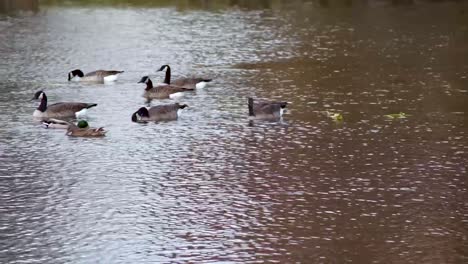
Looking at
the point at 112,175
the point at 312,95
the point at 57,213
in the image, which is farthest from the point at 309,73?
the point at 57,213

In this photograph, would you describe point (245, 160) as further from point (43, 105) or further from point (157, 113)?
point (43, 105)

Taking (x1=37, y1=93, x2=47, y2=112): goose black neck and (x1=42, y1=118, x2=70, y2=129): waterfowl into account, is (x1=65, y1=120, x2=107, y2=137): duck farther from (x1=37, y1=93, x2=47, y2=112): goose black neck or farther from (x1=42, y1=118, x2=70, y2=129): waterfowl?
(x1=37, y1=93, x2=47, y2=112): goose black neck

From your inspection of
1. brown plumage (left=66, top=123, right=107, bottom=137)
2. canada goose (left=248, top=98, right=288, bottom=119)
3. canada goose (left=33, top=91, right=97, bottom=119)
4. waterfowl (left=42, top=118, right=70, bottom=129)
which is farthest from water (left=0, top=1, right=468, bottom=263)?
waterfowl (left=42, top=118, right=70, bottom=129)

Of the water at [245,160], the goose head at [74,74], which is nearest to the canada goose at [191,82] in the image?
the water at [245,160]

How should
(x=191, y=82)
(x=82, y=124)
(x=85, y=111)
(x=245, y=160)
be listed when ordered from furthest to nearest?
(x=191, y=82), (x=85, y=111), (x=82, y=124), (x=245, y=160)

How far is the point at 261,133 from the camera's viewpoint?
19.7 meters

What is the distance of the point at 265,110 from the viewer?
20.6 meters

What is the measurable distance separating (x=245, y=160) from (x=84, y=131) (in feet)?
12.7

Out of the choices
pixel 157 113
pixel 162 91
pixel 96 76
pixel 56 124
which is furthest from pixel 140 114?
pixel 96 76

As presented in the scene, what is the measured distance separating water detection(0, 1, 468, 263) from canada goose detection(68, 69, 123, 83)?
354 millimetres

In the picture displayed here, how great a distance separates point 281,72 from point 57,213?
1421cm

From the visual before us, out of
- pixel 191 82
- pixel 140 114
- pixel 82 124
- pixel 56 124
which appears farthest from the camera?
pixel 191 82

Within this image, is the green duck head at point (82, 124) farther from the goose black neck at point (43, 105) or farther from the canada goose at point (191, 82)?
the canada goose at point (191, 82)

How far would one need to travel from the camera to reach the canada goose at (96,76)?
2569cm
